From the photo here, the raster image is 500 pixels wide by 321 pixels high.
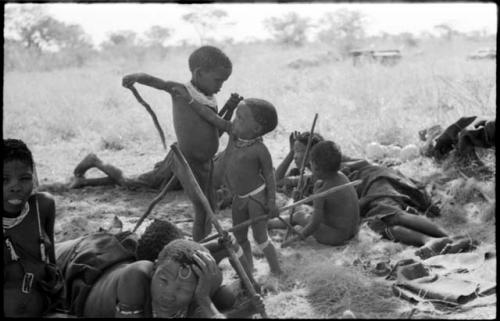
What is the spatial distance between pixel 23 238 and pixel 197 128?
52.0 inches

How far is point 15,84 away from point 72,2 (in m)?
12.6

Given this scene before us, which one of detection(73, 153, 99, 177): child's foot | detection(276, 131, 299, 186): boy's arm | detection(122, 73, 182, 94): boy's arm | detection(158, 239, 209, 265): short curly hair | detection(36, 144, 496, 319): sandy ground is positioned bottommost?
detection(36, 144, 496, 319): sandy ground

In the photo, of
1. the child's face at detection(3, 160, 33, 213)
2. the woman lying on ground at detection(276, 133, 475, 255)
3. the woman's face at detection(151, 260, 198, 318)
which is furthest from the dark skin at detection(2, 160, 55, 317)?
the woman lying on ground at detection(276, 133, 475, 255)

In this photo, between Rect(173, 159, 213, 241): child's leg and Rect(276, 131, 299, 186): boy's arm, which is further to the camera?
Rect(276, 131, 299, 186): boy's arm

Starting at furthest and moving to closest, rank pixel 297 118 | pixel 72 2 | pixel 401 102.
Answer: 1. pixel 401 102
2. pixel 297 118
3. pixel 72 2

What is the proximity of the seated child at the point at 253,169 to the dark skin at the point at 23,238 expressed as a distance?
111cm

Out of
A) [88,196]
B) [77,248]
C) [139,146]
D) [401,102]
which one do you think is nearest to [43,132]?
[139,146]

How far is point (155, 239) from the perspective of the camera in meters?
3.14

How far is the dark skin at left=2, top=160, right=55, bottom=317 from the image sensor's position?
9.86 feet

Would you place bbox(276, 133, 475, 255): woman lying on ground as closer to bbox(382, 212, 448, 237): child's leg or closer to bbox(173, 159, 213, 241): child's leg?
bbox(382, 212, 448, 237): child's leg

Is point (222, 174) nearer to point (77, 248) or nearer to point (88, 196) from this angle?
point (77, 248)

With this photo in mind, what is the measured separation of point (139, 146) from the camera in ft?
26.3

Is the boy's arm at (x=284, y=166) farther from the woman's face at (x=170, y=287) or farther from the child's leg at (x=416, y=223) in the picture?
the woman's face at (x=170, y=287)

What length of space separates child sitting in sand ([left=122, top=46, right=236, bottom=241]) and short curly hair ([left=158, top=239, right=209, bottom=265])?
105 cm
